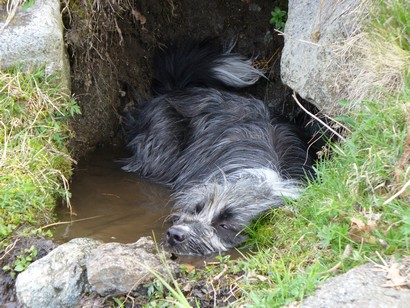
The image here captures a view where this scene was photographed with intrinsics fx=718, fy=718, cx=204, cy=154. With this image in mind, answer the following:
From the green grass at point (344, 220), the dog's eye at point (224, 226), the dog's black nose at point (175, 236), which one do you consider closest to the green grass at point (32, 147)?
the dog's black nose at point (175, 236)

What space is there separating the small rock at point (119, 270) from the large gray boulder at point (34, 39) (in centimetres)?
193

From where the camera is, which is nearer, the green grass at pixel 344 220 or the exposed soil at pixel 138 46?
the green grass at pixel 344 220

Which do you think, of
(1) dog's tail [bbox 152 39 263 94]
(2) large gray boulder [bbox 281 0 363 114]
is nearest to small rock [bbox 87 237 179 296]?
(2) large gray boulder [bbox 281 0 363 114]

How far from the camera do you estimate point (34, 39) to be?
5117 millimetres

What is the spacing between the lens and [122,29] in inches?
256

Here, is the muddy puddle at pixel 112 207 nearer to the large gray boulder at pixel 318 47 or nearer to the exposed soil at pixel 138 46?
the exposed soil at pixel 138 46

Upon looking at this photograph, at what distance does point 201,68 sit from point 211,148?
3.47 feet

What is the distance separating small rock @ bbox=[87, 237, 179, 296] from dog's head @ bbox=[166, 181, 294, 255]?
69cm

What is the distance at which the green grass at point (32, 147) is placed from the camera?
14.8ft

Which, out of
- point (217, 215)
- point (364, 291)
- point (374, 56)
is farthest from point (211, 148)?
point (364, 291)

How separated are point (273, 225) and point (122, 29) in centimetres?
279

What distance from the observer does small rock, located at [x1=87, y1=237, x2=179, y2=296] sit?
12.0 ft

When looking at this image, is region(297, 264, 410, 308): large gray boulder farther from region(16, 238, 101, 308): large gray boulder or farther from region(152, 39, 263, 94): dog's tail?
region(152, 39, 263, 94): dog's tail

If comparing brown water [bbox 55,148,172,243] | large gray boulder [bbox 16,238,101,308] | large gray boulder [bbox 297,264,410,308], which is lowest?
brown water [bbox 55,148,172,243]
